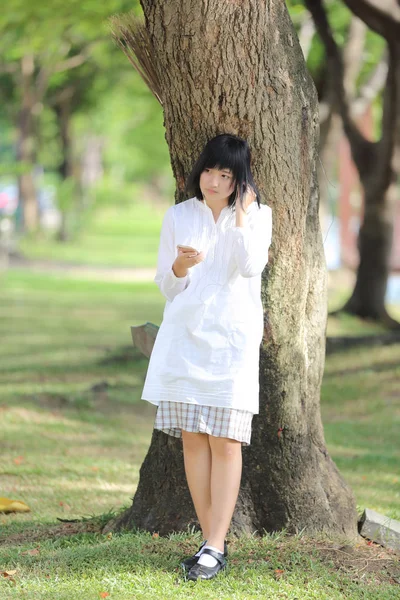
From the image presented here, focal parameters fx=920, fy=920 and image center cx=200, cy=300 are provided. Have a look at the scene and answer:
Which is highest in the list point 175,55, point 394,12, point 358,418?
point 394,12

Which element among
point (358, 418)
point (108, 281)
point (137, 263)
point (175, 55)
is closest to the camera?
point (175, 55)

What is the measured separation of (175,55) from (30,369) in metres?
6.42

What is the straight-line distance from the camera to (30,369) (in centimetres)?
991

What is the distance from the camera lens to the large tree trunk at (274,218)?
3.96m

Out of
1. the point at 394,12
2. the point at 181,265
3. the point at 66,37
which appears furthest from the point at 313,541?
the point at 66,37

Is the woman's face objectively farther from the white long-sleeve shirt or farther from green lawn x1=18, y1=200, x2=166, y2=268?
green lawn x1=18, y1=200, x2=166, y2=268

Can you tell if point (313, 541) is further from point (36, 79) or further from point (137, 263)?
point (36, 79)

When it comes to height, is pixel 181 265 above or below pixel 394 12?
below

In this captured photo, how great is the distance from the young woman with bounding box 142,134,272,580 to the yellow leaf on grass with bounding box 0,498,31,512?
1.80 meters

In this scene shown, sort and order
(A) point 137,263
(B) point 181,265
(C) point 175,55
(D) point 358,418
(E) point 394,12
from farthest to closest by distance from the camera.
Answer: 1. (A) point 137,263
2. (E) point 394,12
3. (D) point 358,418
4. (C) point 175,55
5. (B) point 181,265

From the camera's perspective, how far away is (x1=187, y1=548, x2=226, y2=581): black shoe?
3.60 metres

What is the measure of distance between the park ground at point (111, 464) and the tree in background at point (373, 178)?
48 centimetres

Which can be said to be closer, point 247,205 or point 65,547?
point 247,205

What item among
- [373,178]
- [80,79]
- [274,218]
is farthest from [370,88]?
[80,79]
